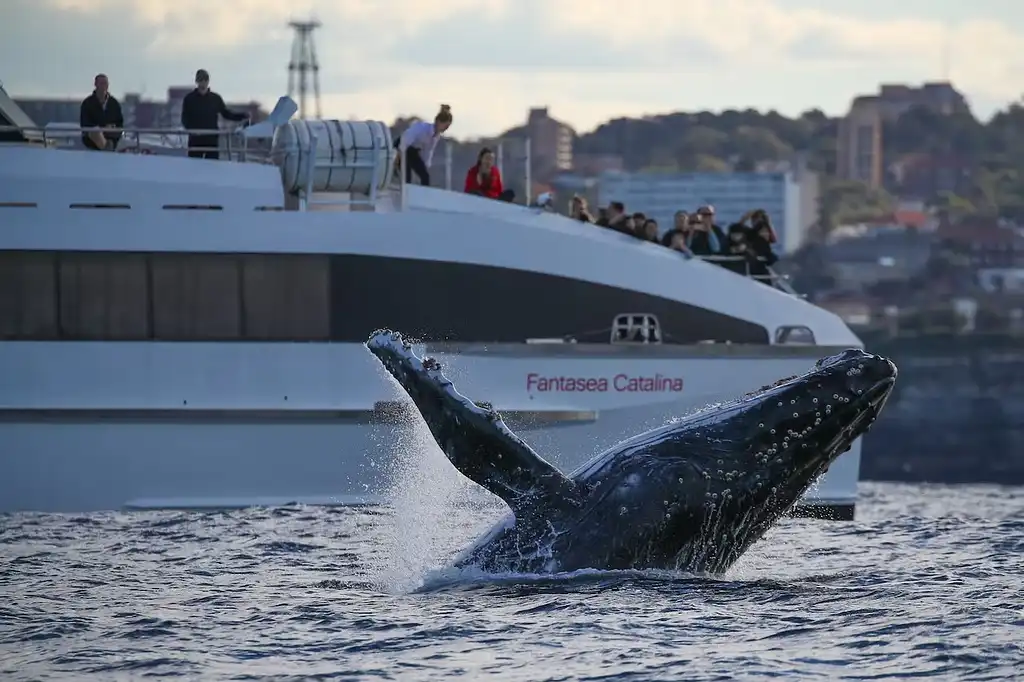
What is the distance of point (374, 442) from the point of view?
21797 millimetres

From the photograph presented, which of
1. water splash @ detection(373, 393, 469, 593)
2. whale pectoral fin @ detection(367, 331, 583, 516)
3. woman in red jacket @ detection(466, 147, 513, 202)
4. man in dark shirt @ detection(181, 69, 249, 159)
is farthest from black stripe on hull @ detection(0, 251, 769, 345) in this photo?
whale pectoral fin @ detection(367, 331, 583, 516)

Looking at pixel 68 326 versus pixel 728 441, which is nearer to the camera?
pixel 728 441

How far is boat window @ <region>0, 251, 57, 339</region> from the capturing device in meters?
21.9

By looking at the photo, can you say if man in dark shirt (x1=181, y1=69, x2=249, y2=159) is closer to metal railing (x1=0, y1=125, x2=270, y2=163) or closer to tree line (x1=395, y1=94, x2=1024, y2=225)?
metal railing (x1=0, y1=125, x2=270, y2=163)

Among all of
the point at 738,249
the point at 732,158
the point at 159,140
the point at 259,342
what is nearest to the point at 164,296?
the point at 259,342

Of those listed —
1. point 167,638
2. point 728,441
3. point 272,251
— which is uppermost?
point 272,251

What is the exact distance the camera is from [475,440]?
12125 mm

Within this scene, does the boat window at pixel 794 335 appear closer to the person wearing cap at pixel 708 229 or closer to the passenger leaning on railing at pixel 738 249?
the passenger leaning on railing at pixel 738 249

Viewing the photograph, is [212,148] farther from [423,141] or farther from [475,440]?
[475,440]

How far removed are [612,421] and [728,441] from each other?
9.20 meters

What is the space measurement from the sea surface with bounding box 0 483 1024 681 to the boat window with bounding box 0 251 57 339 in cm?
567

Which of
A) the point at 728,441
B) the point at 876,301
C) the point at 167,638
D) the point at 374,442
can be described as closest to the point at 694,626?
the point at 728,441

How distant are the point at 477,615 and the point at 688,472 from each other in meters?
1.55

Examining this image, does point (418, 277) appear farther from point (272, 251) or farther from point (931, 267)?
point (931, 267)
